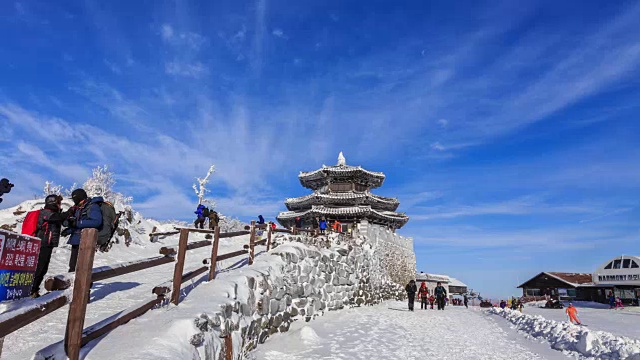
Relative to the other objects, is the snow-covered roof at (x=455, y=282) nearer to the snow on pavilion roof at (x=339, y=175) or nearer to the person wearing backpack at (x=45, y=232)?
the snow on pavilion roof at (x=339, y=175)

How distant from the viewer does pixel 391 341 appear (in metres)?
9.88

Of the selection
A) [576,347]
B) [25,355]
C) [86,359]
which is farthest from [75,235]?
[576,347]

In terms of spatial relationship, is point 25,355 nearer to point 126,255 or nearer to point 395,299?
point 126,255

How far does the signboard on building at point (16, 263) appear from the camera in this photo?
3.63 metres

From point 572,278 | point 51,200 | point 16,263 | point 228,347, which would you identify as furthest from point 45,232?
point 572,278

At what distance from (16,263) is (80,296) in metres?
1.27

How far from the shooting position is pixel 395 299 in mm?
25031

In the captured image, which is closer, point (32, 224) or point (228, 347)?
point (228, 347)

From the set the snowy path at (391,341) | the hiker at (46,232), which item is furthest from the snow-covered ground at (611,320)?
the hiker at (46,232)

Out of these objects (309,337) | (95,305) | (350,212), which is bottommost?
(309,337)

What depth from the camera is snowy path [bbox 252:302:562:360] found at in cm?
812

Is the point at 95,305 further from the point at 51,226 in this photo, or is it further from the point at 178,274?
the point at 178,274

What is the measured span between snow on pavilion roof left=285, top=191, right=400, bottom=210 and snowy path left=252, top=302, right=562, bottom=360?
1793cm

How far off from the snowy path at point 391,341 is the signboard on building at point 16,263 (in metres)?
4.18
